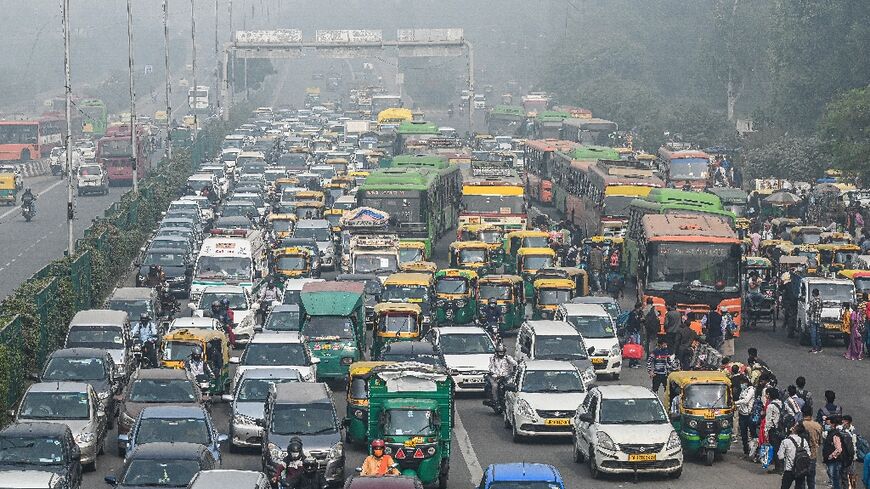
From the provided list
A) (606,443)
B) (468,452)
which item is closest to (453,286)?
(468,452)

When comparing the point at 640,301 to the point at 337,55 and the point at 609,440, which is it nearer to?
the point at 609,440

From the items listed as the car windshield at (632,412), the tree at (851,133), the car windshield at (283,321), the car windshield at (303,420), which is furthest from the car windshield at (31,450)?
the tree at (851,133)

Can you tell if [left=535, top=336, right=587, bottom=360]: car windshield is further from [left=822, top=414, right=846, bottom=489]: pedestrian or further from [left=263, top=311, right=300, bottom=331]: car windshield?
[left=822, top=414, right=846, bottom=489]: pedestrian

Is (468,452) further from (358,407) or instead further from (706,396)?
(706,396)

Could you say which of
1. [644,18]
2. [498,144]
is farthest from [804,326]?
[644,18]

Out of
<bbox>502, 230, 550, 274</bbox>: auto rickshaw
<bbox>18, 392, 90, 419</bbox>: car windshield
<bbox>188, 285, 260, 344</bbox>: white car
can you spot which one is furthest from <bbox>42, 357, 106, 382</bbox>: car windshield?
<bbox>502, 230, 550, 274</bbox>: auto rickshaw

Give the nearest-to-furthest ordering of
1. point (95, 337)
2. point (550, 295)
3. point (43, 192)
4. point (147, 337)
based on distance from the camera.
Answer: point (95, 337) < point (147, 337) < point (550, 295) < point (43, 192)

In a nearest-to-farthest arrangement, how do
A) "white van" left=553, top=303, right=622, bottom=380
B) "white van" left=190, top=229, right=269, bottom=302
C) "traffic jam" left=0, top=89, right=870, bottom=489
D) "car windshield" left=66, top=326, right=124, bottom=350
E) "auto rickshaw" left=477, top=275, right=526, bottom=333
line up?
1. "traffic jam" left=0, top=89, right=870, bottom=489
2. "car windshield" left=66, top=326, right=124, bottom=350
3. "white van" left=553, top=303, right=622, bottom=380
4. "auto rickshaw" left=477, top=275, right=526, bottom=333
5. "white van" left=190, top=229, right=269, bottom=302
